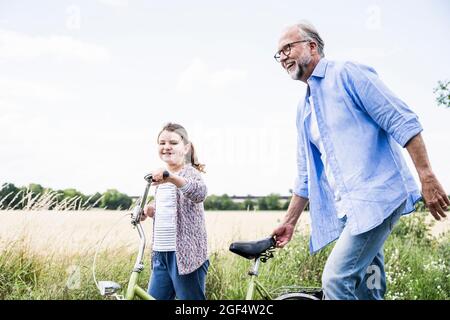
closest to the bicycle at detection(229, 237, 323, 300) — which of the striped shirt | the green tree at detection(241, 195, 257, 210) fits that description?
the striped shirt

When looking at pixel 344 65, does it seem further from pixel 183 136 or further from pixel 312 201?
pixel 183 136

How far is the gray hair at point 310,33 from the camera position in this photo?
2.39 meters

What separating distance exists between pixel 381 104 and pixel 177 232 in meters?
0.97

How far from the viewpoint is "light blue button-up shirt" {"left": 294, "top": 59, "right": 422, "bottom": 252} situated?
6.93ft

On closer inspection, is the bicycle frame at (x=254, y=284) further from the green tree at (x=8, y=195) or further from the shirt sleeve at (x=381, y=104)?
the green tree at (x=8, y=195)

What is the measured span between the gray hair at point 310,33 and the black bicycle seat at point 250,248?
796 mm

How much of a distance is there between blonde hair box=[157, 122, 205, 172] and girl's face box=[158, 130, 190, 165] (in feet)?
0.07

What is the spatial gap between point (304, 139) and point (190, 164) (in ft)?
1.69

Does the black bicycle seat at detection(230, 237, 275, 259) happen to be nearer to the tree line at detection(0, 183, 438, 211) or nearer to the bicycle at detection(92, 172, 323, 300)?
the bicycle at detection(92, 172, 323, 300)

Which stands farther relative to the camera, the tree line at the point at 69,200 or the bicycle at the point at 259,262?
the tree line at the point at 69,200

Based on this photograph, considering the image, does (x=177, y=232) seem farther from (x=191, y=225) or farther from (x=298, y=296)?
(x=298, y=296)

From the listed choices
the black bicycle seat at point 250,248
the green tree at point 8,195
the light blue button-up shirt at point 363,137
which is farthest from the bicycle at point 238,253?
the green tree at point 8,195

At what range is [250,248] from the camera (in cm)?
228
